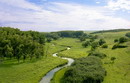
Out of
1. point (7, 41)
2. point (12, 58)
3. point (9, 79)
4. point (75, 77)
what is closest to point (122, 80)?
point (75, 77)

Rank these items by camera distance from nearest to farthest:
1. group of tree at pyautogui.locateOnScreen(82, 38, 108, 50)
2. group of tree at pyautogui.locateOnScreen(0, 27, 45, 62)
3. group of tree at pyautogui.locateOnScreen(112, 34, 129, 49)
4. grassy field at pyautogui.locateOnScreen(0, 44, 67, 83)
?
grassy field at pyautogui.locateOnScreen(0, 44, 67, 83) < group of tree at pyautogui.locateOnScreen(0, 27, 45, 62) < group of tree at pyautogui.locateOnScreen(112, 34, 129, 49) < group of tree at pyautogui.locateOnScreen(82, 38, 108, 50)

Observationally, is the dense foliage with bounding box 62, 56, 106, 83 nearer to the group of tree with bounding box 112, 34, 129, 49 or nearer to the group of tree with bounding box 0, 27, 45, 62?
the group of tree with bounding box 0, 27, 45, 62

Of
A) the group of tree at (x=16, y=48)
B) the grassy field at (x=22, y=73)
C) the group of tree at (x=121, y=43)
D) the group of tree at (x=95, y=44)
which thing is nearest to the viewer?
the grassy field at (x=22, y=73)

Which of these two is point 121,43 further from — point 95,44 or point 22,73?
point 22,73

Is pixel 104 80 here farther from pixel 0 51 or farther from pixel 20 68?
pixel 0 51

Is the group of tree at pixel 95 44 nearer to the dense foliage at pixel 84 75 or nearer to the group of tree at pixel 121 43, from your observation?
the group of tree at pixel 121 43

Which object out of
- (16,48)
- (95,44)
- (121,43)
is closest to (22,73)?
(16,48)

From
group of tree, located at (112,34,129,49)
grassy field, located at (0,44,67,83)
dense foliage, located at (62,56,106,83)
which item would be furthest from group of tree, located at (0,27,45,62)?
group of tree, located at (112,34,129,49)

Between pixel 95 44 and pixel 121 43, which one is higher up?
pixel 121 43

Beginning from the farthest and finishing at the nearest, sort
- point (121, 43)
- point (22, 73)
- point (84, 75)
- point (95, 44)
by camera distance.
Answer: point (95, 44) → point (121, 43) → point (22, 73) → point (84, 75)

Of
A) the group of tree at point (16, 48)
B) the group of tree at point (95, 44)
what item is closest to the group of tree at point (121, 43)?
the group of tree at point (95, 44)

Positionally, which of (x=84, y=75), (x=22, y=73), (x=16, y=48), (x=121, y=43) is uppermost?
(x=16, y=48)
